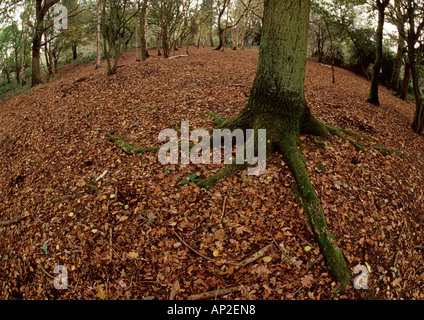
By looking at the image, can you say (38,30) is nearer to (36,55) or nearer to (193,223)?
(36,55)

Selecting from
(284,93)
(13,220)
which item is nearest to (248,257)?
(284,93)

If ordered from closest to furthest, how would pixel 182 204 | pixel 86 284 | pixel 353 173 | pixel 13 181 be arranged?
pixel 86 284, pixel 182 204, pixel 353 173, pixel 13 181

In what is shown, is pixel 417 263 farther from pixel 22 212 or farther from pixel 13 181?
pixel 13 181

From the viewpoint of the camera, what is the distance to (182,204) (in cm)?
382

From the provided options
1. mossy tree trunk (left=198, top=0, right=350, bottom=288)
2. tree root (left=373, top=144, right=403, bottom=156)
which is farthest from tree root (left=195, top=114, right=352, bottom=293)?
tree root (left=373, top=144, right=403, bottom=156)

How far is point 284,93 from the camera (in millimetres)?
4410

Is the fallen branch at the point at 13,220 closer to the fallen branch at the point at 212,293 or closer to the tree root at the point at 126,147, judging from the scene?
the tree root at the point at 126,147

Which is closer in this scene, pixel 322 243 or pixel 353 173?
pixel 322 243

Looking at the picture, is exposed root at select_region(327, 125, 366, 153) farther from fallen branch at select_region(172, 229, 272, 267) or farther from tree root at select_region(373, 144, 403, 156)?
fallen branch at select_region(172, 229, 272, 267)

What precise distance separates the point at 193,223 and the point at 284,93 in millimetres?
2903

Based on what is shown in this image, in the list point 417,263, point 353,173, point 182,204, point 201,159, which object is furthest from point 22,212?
point 417,263

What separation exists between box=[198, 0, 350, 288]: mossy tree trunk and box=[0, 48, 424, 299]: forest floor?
25cm

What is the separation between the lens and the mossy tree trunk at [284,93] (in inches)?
159
